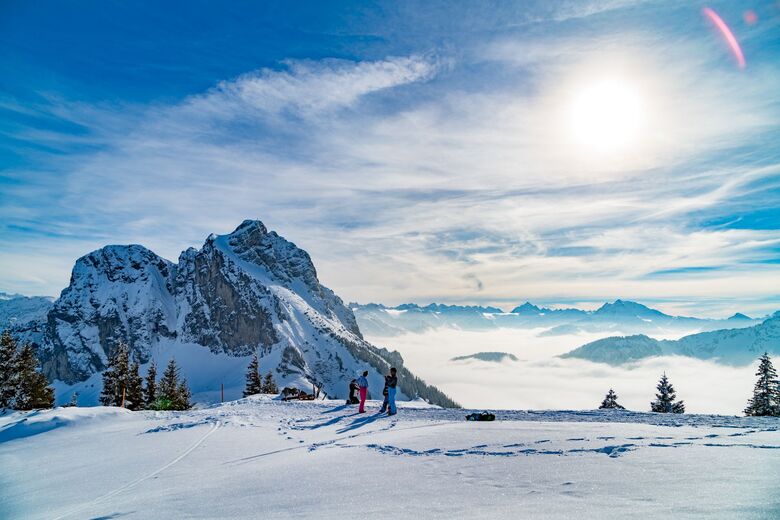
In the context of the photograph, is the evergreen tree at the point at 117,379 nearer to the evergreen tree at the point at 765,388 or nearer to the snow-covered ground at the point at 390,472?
the snow-covered ground at the point at 390,472

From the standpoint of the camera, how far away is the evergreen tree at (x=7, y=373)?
145ft

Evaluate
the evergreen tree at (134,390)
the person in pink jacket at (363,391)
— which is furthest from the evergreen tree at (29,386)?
the person in pink jacket at (363,391)

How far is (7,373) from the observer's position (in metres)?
44.6

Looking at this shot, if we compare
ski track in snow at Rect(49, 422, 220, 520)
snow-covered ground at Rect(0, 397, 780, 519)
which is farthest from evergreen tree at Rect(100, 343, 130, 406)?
ski track in snow at Rect(49, 422, 220, 520)

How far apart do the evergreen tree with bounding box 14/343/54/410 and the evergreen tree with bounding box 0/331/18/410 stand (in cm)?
37

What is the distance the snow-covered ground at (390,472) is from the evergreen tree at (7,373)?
40.4 metres

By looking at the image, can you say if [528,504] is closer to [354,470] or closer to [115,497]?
[354,470]

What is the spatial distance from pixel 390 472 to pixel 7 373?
2098 inches

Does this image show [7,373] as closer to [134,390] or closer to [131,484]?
[134,390]

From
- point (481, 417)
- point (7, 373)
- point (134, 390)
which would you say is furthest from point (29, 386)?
point (481, 417)

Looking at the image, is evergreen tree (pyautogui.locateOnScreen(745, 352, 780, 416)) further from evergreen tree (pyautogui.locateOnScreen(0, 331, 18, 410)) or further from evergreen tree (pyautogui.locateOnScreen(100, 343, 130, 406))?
evergreen tree (pyautogui.locateOnScreen(0, 331, 18, 410))

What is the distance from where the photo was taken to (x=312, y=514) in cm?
578

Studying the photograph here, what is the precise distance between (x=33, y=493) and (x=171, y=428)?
623 centimetres

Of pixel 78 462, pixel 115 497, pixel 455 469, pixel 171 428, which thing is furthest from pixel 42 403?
pixel 455 469
